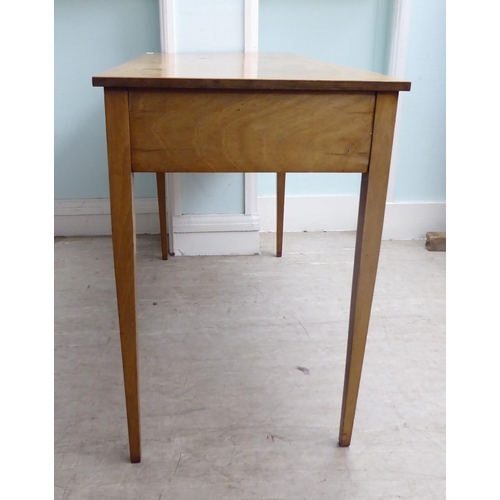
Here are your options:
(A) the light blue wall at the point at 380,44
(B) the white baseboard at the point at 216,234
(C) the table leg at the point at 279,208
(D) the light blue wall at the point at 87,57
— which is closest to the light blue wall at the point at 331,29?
(A) the light blue wall at the point at 380,44

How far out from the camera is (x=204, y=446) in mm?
1009

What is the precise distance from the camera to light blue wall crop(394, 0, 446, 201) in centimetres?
197

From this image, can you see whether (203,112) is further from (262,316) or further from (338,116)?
(262,316)

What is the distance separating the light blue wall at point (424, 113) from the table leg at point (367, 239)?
1312mm

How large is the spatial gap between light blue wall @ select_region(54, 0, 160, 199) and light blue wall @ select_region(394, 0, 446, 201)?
978 mm

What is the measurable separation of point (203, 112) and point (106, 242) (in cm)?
140

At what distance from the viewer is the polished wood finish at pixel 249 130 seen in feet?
2.65

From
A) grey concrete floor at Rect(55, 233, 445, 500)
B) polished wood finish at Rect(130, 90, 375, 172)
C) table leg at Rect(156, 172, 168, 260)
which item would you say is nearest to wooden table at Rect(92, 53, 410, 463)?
polished wood finish at Rect(130, 90, 375, 172)

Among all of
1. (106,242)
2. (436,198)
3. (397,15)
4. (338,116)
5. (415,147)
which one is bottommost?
(106,242)

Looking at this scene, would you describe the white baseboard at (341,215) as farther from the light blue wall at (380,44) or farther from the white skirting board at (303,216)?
the light blue wall at (380,44)

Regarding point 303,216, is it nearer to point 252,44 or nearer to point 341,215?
point 341,215

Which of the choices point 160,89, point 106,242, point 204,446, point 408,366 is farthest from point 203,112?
point 106,242

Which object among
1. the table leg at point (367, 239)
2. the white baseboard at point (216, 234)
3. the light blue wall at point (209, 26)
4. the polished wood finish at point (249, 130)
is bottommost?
the white baseboard at point (216, 234)

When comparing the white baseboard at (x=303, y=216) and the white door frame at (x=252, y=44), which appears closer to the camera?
the white door frame at (x=252, y=44)
